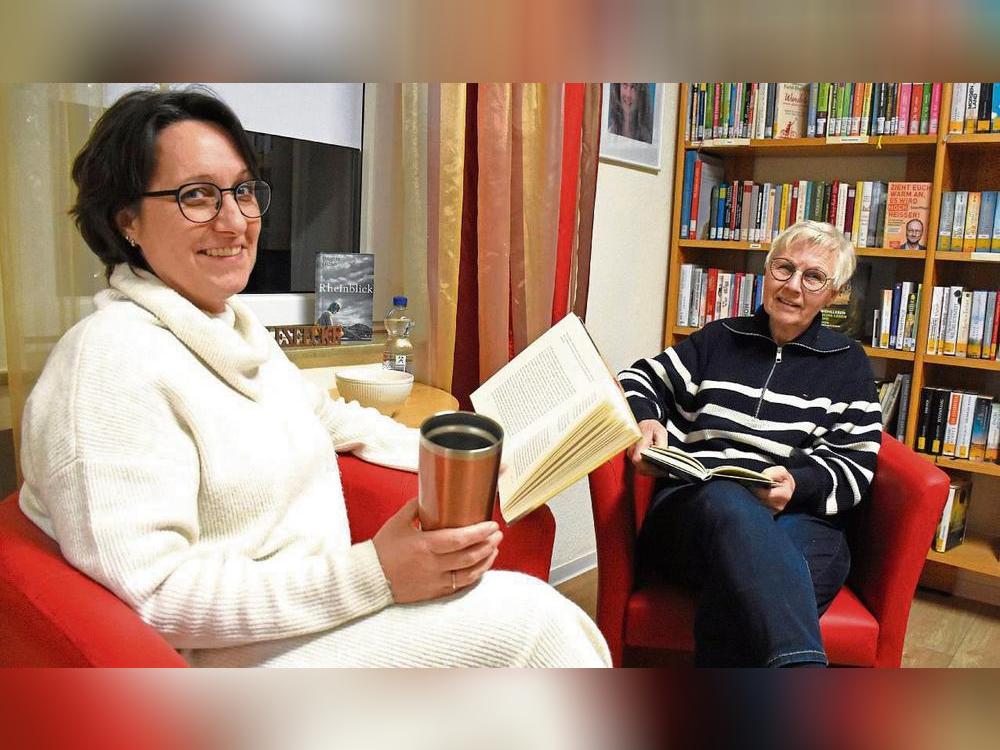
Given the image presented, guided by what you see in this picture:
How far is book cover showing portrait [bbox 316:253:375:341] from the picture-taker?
1.76 metres

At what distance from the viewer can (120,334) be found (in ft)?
2.58

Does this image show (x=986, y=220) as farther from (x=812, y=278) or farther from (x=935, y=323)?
(x=812, y=278)

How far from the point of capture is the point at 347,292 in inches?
70.7

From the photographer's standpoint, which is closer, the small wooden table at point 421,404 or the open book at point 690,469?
the open book at point 690,469

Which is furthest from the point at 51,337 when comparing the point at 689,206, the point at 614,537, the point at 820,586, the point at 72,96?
the point at 689,206

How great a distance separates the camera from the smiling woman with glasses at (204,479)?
700 mm

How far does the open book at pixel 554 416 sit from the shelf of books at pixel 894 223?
1.41 m

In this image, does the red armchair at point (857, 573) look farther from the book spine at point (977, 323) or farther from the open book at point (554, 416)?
the book spine at point (977, 323)

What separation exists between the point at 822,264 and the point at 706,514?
624 mm

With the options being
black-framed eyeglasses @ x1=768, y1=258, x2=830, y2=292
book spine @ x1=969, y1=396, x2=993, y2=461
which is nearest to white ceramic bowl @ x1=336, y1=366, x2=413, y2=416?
black-framed eyeglasses @ x1=768, y1=258, x2=830, y2=292

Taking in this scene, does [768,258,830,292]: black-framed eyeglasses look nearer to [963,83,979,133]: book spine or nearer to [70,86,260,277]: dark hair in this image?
[963,83,979,133]: book spine

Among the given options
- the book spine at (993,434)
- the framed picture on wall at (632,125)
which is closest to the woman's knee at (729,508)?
the framed picture on wall at (632,125)

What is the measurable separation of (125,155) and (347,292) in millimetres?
981

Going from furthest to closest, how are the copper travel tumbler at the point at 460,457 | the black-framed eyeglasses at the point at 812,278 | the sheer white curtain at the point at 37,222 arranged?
the black-framed eyeglasses at the point at 812,278 < the sheer white curtain at the point at 37,222 < the copper travel tumbler at the point at 460,457
